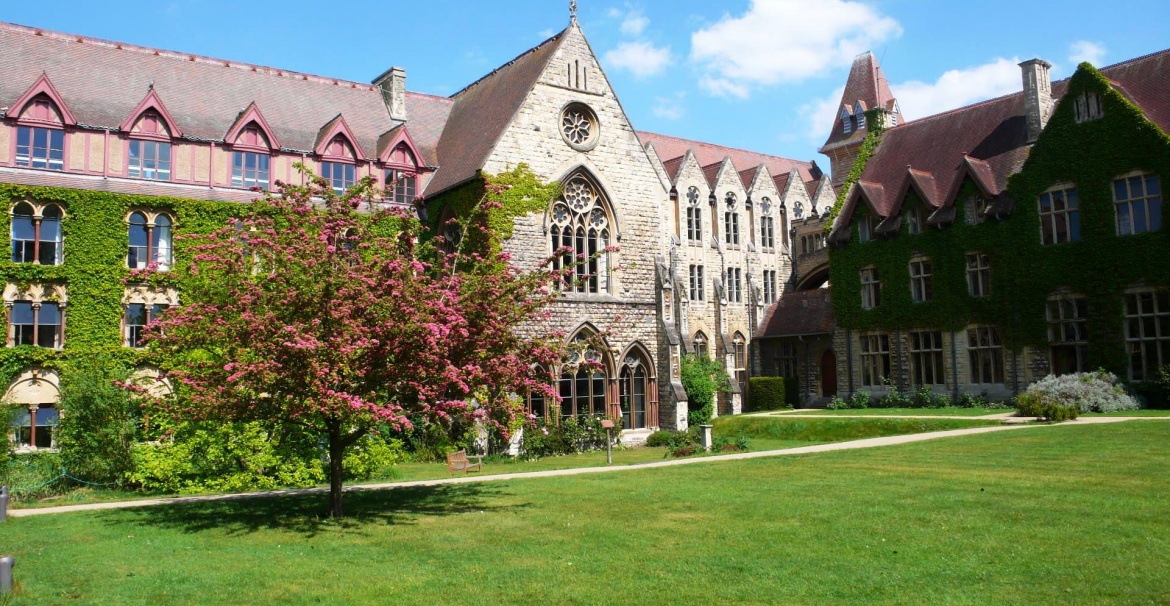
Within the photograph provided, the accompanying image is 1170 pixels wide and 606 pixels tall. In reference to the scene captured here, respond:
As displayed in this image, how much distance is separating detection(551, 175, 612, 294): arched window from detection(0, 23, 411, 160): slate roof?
27.9 feet

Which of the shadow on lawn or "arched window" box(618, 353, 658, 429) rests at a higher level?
"arched window" box(618, 353, 658, 429)

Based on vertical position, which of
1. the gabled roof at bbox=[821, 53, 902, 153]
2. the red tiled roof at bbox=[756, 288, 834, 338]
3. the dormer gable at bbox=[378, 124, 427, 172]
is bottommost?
the red tiled roof at bbox=[756, 288, 834, 338]

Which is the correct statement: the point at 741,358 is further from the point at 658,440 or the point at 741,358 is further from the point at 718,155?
the point at 658,440

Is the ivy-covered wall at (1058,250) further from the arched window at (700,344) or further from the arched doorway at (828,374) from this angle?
the arched window at (700,344)

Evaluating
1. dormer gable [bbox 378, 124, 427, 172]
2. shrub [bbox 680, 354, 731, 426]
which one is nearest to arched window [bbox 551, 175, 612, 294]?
dormer gable [bbox 378, 124, 427, 172]

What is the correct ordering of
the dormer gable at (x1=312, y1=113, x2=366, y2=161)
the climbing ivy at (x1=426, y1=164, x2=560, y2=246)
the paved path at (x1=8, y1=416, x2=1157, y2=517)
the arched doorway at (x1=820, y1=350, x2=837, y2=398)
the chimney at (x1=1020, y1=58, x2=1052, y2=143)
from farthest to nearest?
1. the arched doorway at (x1=820, y1=350, x2=837, y2=398)
2. the chimney at (x1=1020, y1=58, x2=1052, y2=143)
3. the dormer gable at (x1=312, y1=113, x2=366, y2=161)
4. the climbing ivy at (x1=426, y1=164, x2=560, y2=246)
5. the paved path at (x1=8, y1=416, x2=1157, y2=517)

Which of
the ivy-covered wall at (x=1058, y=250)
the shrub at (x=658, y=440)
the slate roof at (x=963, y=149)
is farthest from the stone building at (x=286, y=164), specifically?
the slate roof at (x=963, y=149)

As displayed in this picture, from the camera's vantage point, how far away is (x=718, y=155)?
5803 cm

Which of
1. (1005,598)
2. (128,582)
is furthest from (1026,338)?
(128,582)

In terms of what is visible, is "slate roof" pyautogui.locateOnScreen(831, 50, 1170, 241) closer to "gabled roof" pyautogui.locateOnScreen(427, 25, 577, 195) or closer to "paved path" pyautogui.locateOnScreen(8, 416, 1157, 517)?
"paved path" pyautogui.locateOnScreen(8, 416, 1157, 517)

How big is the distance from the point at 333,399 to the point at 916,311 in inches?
1236

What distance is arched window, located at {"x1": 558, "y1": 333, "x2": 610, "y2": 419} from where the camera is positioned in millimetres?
31297

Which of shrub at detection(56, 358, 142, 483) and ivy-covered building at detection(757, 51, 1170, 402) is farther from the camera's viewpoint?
ivy-covered building at detection(757, 51, 1170, 402)

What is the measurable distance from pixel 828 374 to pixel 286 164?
27641 mm
